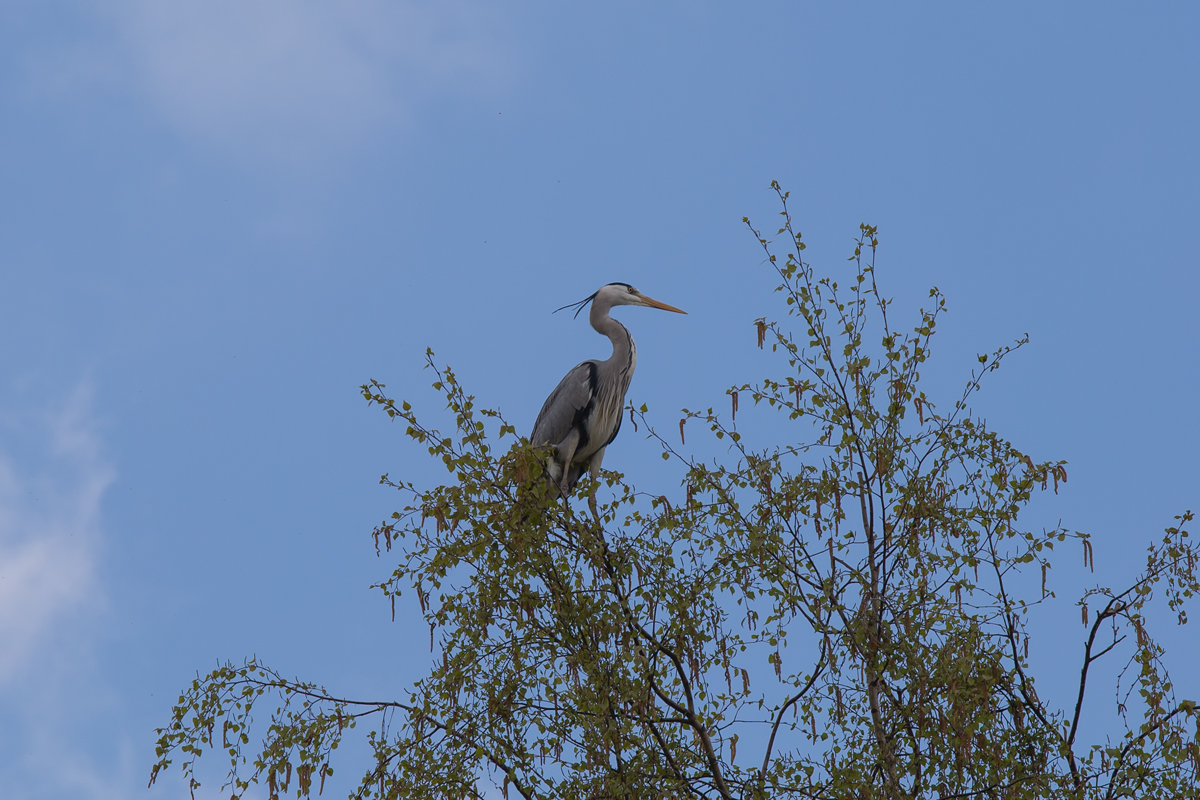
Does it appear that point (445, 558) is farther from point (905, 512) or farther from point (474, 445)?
point (905, 512)

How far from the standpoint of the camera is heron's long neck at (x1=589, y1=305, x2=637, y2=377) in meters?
11.4

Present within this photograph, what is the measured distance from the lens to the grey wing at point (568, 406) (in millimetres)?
11008

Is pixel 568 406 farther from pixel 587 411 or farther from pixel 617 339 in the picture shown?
pixel 617 339

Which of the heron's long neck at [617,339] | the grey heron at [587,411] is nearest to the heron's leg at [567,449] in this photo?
the grey heron at [587,411]

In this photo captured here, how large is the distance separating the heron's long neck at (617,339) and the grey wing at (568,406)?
0.25 meters

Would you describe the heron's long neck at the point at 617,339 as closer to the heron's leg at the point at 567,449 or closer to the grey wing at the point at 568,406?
Result: the grey wing at the point at 568,406

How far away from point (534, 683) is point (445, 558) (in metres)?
0.76

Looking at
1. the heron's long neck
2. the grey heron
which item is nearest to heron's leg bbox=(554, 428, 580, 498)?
the grey heron

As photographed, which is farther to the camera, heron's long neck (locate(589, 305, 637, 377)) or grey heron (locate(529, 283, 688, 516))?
heron's long neck (locate(589, 305, 637, 377))

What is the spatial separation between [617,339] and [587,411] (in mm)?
921

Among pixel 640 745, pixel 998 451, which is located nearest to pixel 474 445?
pixel 640 745

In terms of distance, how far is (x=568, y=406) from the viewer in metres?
11.1

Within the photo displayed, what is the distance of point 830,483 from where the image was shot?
21.3 feet

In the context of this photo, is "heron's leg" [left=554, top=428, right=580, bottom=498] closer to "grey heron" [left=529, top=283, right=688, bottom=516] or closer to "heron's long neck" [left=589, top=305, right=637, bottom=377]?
"grey heron" [left=529, top=283, right=688, bottom=516]
